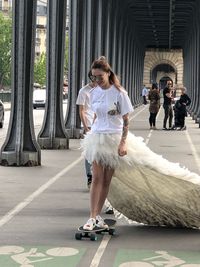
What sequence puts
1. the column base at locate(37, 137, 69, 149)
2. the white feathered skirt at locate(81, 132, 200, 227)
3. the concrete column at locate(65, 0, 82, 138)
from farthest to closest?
the concrete column at locate(65, 0, 82, 138) → the column base at locate(37, 137, 69, 149) → the white feathered skirt at locate(81, 132, 200, 227)

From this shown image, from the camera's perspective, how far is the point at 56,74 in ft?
61.6

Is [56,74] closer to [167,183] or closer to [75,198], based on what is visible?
[75,198]

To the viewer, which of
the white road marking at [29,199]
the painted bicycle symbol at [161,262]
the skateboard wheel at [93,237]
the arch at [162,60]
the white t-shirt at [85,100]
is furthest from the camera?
the arch at [162,60]

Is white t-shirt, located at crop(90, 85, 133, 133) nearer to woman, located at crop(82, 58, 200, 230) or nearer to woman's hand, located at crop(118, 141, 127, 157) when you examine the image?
woman, located at crop(82, 58, 200, 230)

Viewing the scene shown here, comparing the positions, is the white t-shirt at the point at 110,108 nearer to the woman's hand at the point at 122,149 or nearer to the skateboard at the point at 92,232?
the woman's hand at the point at 122,149

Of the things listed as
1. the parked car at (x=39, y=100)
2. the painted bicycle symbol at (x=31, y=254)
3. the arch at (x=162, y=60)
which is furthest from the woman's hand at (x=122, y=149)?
the arch at (x=162, y=60)

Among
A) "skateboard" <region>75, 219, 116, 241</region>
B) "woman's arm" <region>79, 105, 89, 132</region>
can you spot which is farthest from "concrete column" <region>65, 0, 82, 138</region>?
"skateboard" <region>75, 219, 116, 241</region>

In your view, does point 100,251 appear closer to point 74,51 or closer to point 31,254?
point 31,254

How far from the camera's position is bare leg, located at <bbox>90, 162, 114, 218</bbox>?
7129 millimetres

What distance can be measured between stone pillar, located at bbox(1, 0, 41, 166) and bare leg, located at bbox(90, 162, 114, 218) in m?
6.70

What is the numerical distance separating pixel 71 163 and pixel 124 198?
7.23m

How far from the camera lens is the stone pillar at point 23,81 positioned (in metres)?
13.9

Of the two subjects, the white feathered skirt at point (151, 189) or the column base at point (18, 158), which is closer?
the white feathered skirt at point (151, 189)

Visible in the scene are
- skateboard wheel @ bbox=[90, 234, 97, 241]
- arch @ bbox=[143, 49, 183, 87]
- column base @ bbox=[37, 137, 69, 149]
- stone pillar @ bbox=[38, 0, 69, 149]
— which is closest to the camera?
skateboard wheel @ bbox=[90, 234, 97, 241]
